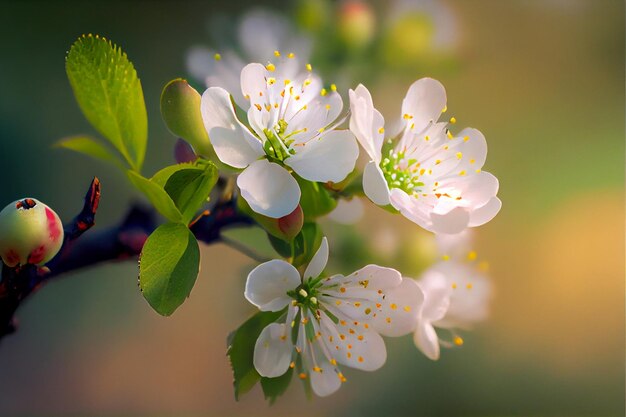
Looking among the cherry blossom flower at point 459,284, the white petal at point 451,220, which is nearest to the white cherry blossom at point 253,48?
the cherry blossom flower at point 459,284

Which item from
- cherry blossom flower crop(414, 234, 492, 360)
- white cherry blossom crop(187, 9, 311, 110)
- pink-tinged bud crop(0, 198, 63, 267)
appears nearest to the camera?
pink-tinged bud crop(0, 198, 63, 267)

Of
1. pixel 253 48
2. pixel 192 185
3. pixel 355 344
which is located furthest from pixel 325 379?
pixel 253 48

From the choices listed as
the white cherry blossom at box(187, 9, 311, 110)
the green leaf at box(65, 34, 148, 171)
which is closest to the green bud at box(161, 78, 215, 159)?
the green leaf at box(65, 34, 148, 171)

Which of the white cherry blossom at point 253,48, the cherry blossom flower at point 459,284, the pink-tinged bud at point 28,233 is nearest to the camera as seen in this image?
the pink-tinged bud at point 28,233

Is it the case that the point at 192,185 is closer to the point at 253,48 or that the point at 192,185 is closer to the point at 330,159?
the point at 330,159

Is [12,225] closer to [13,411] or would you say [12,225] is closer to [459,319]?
[459,319]

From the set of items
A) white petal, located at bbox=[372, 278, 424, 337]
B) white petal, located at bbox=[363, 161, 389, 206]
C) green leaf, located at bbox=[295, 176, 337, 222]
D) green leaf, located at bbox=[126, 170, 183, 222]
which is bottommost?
green leaf, located at bbox=[126, 170, 183, 222]

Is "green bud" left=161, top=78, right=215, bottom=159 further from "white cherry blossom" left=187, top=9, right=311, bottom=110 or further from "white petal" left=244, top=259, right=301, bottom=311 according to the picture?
"white cherry blossom" left=187, top=9, right=311, bottom=110

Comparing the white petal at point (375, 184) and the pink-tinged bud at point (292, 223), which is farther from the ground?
the white petal at point (375, 184)

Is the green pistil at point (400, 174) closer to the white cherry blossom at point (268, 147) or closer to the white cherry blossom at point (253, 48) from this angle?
the white cherry blossom at point (268, 147)
